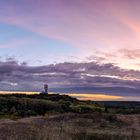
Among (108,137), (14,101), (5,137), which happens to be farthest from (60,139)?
(14,101)

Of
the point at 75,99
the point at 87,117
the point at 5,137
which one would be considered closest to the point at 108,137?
the point at 5,137

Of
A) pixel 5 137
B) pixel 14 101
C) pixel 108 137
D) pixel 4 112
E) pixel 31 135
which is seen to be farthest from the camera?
pixel 14 101

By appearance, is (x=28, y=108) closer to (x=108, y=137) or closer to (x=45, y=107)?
(x=45, y=107)

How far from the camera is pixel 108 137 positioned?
24500 mm

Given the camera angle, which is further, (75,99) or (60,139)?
(75,99)

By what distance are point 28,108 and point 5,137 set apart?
56.6 meters

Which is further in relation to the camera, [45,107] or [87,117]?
[45,107]

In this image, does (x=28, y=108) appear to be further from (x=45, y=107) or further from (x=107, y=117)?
(x=107, y=117)

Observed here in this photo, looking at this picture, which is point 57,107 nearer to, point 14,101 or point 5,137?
point 14,101

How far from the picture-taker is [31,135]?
2128cm

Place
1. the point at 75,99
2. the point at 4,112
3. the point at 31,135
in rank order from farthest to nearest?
the point at 75,99
the point at 4,112
the point at 31,135

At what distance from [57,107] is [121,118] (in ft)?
105

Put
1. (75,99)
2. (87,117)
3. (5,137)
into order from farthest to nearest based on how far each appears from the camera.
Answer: (75,99) < (87,117) < (5,137)

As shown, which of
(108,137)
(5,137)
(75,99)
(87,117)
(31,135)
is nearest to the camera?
(5,137)
